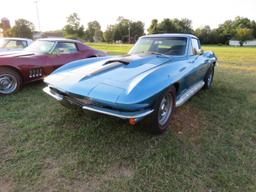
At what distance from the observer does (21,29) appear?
36.2 metres

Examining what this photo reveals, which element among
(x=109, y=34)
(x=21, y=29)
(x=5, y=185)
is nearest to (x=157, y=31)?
(x=109, y=34)

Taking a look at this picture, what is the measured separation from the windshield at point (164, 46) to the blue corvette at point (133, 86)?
2 centimetres

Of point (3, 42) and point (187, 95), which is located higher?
point (3, 42)

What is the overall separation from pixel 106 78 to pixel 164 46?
Result: 1821 millimetres

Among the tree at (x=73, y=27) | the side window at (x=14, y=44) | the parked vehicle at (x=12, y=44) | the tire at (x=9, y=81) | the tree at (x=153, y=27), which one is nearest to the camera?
the tire at (x=9, y=81)

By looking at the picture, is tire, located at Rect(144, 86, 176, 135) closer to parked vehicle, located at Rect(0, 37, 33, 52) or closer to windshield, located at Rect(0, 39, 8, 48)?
parked vehicle, located at Rect(0, 37, 33, 52)

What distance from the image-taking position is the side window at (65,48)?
5327mm

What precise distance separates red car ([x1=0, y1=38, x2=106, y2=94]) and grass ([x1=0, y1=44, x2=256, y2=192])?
31.9 inches

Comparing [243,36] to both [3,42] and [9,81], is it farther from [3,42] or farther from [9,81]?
[9,81]

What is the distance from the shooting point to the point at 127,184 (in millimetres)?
1955

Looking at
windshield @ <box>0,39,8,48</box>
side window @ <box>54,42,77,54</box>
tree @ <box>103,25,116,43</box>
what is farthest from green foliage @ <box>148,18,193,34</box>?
side window @ <box>54,42,77,54</box>

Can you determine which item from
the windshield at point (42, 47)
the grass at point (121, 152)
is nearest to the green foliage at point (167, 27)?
the windshield at point (42, 47)

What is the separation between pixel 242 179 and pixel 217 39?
81.6 meters

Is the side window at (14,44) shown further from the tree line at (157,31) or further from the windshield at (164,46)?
the tree line at (157,31)
